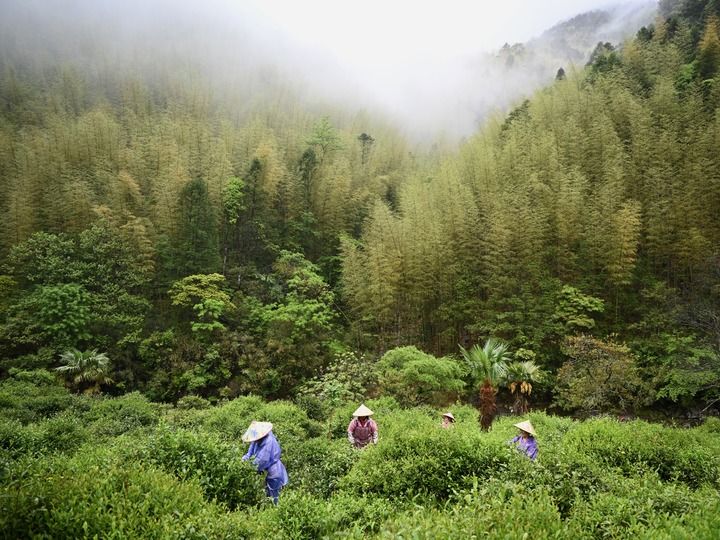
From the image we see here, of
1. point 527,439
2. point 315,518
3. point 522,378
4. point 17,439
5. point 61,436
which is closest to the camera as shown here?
point 315,518

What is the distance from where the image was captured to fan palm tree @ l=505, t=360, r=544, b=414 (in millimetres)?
15022

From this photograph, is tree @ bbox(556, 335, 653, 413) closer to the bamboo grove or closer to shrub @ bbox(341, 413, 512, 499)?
the bamboo grove

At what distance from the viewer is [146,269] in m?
20.6

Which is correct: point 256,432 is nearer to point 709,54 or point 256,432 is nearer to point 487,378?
point 487,378

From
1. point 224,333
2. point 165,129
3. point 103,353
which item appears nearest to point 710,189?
point 224,333

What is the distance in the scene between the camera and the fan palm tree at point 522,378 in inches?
591

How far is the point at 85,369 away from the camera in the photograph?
15836 mm

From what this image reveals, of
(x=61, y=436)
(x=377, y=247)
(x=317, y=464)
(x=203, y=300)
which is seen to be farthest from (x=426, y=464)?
(x=203, y=300)

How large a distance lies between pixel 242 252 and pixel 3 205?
543 inches

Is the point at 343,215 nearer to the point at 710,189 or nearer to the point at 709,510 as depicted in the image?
the point at 710,189

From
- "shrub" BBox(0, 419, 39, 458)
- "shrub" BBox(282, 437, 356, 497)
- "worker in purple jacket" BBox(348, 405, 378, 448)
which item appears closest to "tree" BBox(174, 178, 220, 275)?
"shrub" BBox(0, 419, 39, 458)

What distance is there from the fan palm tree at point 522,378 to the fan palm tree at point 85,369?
16631 mm

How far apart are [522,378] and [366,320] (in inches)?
339

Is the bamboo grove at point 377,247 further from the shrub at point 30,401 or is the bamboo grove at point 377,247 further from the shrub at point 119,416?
the shrub at point 119,416
